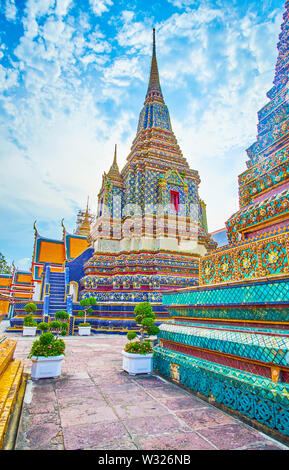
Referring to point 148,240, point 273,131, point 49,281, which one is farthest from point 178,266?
point 273,131

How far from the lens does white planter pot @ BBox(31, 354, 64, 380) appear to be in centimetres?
448

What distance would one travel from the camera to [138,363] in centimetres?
484

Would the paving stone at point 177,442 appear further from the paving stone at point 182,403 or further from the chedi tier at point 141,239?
the chedi tier at point 141,239

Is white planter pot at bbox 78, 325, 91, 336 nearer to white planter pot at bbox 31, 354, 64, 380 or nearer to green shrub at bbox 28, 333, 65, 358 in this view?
green shrub at bbox 28, 333, 65, 358

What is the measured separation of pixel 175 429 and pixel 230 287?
5.52ft

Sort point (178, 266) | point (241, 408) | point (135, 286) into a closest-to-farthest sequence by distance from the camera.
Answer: point (241, 408) → point (135, 286) → point (178, 266)

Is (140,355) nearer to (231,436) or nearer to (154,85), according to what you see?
(231,436)

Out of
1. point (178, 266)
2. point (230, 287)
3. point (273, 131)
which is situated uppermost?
point (273, 131)

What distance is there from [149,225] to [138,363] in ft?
35.6

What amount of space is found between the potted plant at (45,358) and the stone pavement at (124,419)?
0.47ft

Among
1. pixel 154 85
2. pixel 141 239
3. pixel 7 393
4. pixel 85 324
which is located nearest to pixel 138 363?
Answer: pixel 7 393

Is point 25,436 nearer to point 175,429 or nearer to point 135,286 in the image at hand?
point 175,429

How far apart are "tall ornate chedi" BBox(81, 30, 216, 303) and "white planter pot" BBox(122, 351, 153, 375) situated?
8.00m

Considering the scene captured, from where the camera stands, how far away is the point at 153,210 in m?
15.8
